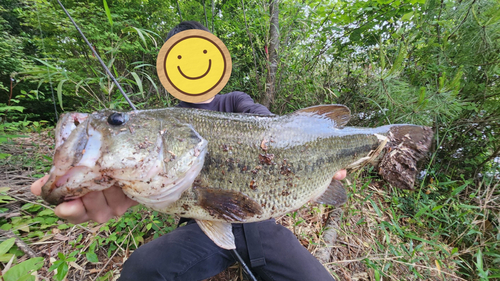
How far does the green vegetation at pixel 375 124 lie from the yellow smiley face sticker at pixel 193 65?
0.50 m

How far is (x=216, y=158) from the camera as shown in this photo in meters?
1.26

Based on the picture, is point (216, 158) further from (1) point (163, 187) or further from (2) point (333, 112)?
(2) point (333, 112)

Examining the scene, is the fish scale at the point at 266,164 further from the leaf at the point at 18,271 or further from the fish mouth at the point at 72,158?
the leaf at the point at 18,271

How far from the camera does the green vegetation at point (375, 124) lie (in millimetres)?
1944

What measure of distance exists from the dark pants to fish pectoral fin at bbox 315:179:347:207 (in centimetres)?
44

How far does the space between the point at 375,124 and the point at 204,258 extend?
3075mm

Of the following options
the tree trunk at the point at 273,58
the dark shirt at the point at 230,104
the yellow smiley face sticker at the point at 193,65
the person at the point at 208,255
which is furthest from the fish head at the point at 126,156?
the tree trunk at the point at 273,58

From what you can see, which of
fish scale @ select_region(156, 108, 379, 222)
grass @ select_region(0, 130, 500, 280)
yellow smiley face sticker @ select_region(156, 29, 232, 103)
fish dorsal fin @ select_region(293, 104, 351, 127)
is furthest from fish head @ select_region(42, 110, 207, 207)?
grass @ select_region(0, 130, 500, 280)

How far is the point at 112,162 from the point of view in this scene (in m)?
0.96

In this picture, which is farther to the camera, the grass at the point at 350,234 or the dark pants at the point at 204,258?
the grass at the point at 350,234

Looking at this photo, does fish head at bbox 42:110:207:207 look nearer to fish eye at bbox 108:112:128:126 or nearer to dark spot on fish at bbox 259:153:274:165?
fish eye at bbox 108:112:128:126

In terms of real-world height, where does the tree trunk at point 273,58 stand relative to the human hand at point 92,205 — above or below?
above

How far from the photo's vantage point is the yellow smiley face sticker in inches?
61.4

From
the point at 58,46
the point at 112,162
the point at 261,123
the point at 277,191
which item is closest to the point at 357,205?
the point at 277,191
